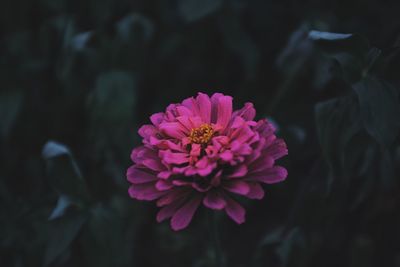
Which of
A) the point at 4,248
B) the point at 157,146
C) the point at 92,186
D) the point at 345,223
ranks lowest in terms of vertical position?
the point at 345,223

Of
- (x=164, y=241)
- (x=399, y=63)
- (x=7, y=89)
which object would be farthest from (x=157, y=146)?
(x=7, y=89)

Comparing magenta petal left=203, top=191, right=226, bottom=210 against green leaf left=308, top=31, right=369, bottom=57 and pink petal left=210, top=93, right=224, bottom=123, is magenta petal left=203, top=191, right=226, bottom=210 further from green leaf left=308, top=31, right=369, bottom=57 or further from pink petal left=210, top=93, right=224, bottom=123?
green leaf left=308, top=31, right=369, bottom=57

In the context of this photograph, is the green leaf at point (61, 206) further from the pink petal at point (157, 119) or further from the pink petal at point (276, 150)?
the pink petal at point (276, 150)

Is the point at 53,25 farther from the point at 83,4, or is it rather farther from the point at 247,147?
the point at 247,147

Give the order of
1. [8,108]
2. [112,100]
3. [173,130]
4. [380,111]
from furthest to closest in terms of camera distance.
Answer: [8,108], [112,100], [380,111], [173,130]

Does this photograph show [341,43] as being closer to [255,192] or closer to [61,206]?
[255,192]

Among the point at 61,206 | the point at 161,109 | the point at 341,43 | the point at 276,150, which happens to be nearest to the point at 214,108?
the point at 276,150

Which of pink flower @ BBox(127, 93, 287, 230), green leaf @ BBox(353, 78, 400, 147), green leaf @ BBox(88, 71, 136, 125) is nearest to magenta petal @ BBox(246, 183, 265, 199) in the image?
pink flower @ BBox(127, 93, 287, 230)

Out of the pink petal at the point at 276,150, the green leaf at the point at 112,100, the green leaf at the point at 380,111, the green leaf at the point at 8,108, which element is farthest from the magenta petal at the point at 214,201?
the green leaf at the point at 8,108
